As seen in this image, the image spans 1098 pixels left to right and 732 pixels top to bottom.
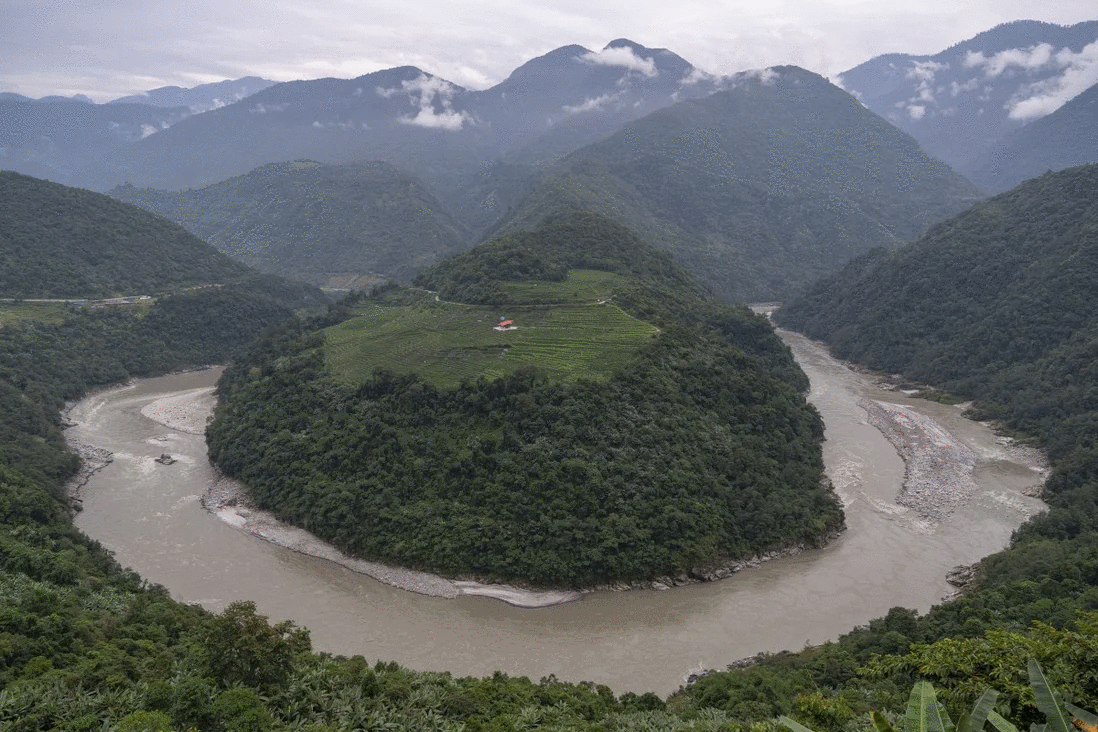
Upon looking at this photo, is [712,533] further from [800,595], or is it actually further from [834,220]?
[834,220]

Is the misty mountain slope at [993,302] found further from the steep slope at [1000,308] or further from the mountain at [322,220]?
the mountain at [322,220]

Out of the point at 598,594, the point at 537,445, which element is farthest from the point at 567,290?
the point at 598,594

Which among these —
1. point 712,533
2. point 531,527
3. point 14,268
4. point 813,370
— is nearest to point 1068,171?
point 813,370

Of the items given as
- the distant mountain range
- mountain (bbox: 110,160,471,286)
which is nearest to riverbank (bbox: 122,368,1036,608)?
the distant mountain range

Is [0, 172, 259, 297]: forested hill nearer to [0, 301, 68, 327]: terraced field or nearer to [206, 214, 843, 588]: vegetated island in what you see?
[0, 301, 68, 327]: terraced field

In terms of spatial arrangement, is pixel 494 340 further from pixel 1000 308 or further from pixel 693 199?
pixel 693 199

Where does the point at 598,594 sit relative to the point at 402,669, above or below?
below
